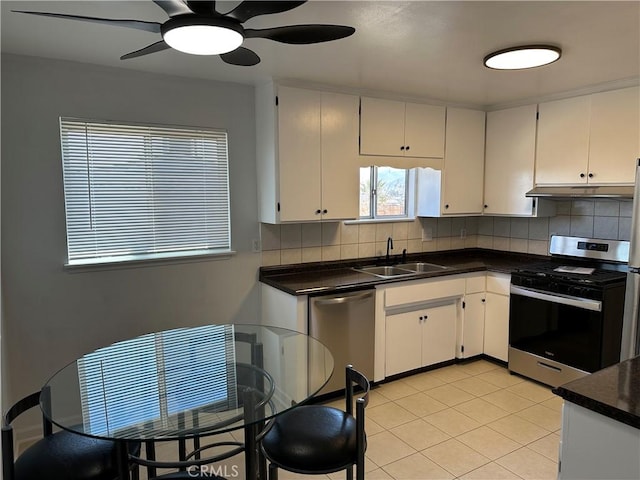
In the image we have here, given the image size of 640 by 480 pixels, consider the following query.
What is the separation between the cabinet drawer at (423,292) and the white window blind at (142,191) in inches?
53.8

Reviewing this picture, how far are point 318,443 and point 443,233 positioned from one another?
3211 mm

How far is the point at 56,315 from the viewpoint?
2.80 meters

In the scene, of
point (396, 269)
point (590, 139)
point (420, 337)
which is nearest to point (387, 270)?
point (396, 269)

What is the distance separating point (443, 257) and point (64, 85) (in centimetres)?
351

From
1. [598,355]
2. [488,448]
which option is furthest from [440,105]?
[488,448]

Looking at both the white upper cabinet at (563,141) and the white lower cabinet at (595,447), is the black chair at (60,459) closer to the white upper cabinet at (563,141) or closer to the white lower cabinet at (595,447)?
the white lower cabinet at (595,447)

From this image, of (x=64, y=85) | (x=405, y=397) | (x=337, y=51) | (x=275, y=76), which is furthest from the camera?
(x=405, y=397)

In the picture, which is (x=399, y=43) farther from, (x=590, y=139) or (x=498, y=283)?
(x=498, y=283)

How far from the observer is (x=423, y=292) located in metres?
3.60

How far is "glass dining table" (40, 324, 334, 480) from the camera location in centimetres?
158

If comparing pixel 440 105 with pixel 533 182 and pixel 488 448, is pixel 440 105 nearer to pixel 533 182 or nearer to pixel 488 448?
pixel 533 182

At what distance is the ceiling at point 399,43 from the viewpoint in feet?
6.38

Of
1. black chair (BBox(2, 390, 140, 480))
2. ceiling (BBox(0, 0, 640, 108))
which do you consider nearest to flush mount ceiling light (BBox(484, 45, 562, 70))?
ceiling (BBox(0, 0, 640, 108))

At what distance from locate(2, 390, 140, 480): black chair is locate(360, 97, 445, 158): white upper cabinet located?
106 inches
